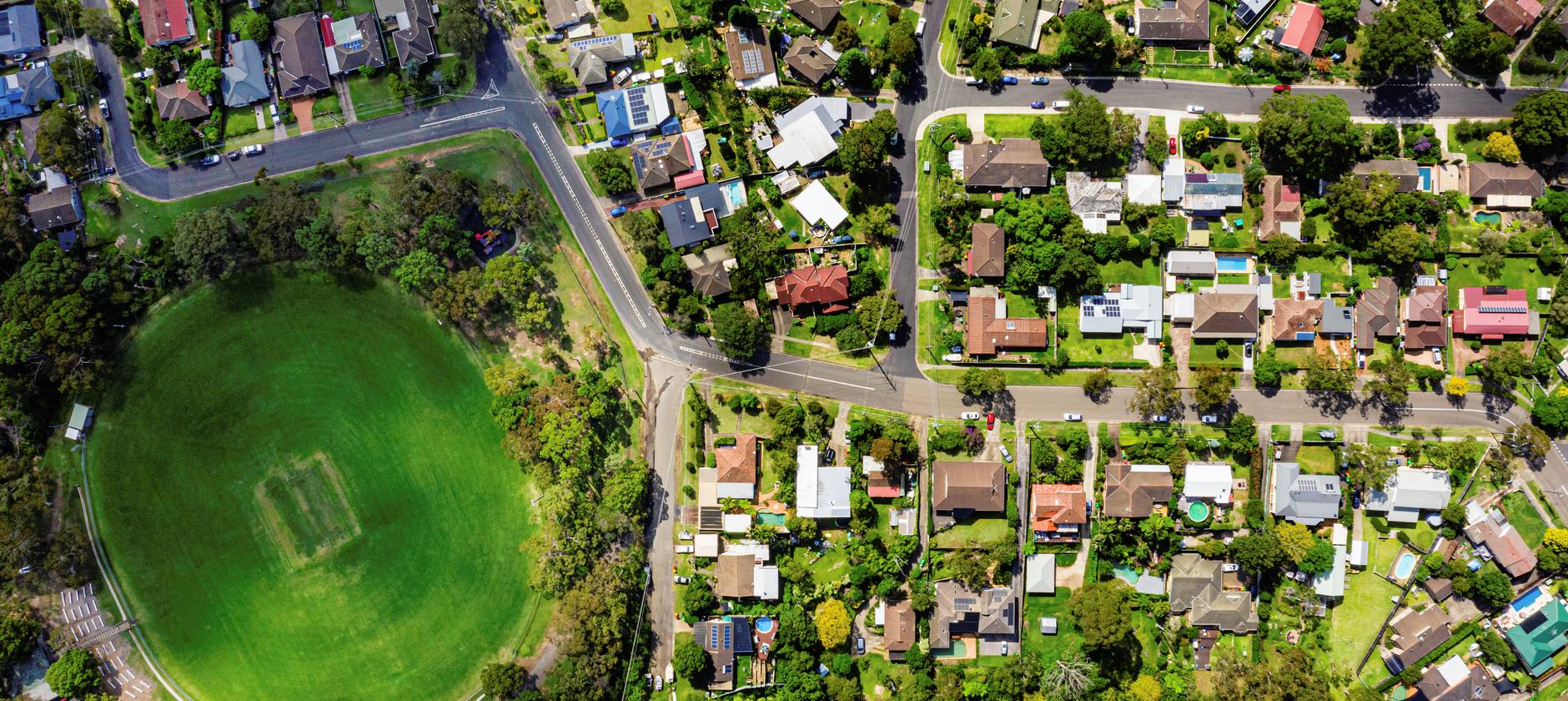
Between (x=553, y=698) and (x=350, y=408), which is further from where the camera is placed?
(x=350, y=408)

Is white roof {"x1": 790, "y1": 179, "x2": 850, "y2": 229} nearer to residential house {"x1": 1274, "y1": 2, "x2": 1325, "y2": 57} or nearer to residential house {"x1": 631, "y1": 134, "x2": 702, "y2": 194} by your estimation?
residential house {"x1": 631, "y1": 134, "x2": 702, "y2": 194}

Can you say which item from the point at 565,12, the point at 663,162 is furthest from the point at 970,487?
the point at 565,12

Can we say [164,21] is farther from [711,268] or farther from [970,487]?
[970,487]

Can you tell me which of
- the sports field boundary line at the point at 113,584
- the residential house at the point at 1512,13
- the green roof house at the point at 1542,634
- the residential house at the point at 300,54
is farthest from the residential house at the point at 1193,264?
the sports field boundary line at the point at 113,584

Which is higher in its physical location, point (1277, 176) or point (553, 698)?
point (1277, 176)

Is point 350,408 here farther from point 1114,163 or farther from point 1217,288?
point 1217,288

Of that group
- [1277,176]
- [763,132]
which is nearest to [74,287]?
[763,132]

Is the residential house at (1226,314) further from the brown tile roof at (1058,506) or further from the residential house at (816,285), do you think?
the residential house at (816,285)
